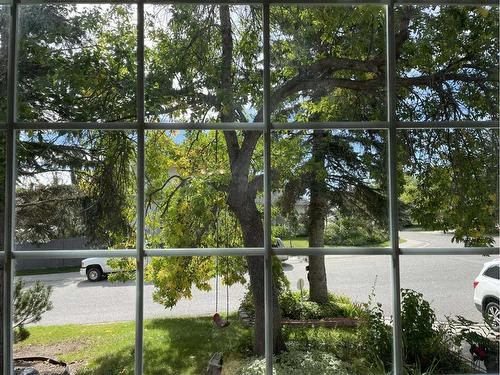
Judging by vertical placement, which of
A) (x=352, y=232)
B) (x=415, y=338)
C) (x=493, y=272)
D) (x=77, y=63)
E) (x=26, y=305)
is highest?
(x=77, y=63)

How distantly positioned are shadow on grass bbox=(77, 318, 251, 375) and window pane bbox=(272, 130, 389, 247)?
0.42 meters

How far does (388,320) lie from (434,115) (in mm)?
806

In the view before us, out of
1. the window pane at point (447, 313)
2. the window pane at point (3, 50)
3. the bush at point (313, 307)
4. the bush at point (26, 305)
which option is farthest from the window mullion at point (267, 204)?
the window pane at point (3, 50)

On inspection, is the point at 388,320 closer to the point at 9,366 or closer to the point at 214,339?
the point at 214,339

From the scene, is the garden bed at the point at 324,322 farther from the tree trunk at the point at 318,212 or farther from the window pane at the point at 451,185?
the window pane at the point at 451,185

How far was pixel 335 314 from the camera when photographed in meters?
1.47

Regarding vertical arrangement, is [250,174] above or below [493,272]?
above

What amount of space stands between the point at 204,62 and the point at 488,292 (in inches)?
53.9

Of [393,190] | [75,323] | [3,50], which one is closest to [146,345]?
[75,323]

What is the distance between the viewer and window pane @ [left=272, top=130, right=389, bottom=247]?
1438 mm

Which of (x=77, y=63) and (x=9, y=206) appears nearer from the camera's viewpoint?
(x=9, y=206)

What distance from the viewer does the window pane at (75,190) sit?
4.58 feet

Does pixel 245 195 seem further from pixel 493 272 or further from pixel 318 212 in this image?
pixel 493 272

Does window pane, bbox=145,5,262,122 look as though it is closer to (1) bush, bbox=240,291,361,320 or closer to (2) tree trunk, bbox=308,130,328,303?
(2) tree trunk, bbox=308,130,328,303
